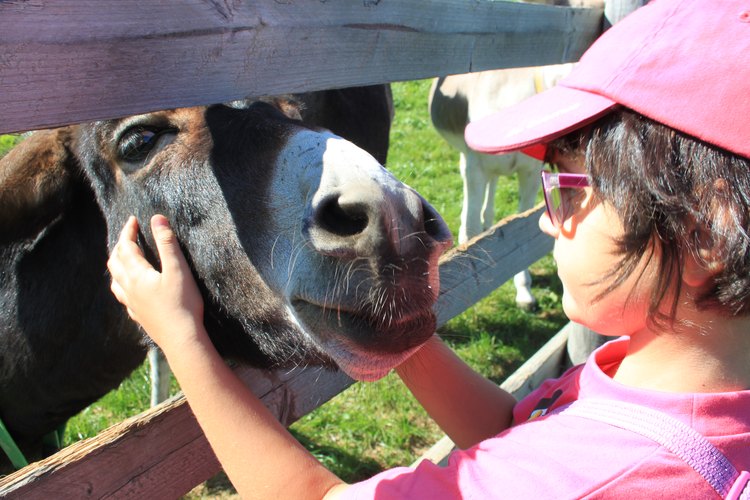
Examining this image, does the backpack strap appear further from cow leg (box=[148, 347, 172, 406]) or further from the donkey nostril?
cow leg (box=[148, 347, 172, 406])

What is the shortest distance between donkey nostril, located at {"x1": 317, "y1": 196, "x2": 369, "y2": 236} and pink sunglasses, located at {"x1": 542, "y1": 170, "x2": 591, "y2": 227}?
1.29 feet

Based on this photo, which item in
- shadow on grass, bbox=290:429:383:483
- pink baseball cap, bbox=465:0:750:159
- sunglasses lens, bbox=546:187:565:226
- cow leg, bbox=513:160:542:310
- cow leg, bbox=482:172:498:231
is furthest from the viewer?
cow leg, bbox=482:172:498:231

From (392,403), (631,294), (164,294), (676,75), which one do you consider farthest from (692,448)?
(392,403)

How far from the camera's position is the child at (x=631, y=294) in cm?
117

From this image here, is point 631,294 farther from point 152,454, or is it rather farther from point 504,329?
point 504,329

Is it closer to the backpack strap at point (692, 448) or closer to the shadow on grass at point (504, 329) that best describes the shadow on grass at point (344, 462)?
the shadow on grass at point (504, 329)

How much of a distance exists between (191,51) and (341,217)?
43cm

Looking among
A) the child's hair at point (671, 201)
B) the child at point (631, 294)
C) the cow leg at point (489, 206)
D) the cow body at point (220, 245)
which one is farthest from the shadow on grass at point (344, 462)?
the cow leg at point (489, 206)

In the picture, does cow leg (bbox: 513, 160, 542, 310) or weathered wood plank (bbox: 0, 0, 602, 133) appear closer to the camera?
weathered wood plank (bbox: 0, 0, 602, 133)

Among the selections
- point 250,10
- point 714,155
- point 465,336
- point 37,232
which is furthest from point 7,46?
point 465,336

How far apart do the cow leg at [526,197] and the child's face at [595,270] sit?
3.94 metres

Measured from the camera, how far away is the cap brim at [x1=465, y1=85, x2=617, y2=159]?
1.30 metres

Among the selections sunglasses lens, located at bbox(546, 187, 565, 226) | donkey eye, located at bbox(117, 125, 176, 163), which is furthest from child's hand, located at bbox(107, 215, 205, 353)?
sunglasses lens, located at bbox(546, 187, 565, 226)

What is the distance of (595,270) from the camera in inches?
52.6
